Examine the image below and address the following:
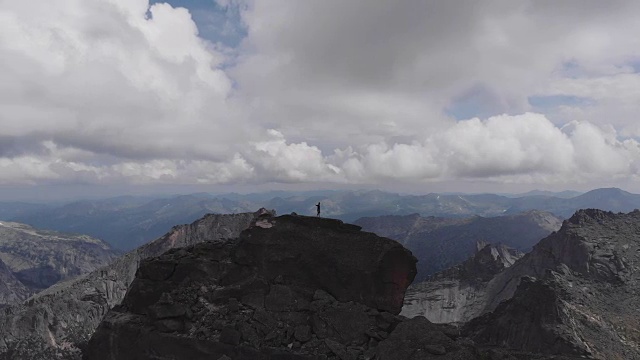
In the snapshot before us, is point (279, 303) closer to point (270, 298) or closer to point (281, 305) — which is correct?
point (281, 305)

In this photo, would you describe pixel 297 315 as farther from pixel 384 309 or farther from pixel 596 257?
pixel 596 257

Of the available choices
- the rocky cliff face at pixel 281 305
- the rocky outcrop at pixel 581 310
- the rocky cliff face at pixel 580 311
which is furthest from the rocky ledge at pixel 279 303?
the rocky outcrop at pixel 581 310

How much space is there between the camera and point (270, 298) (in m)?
33.5

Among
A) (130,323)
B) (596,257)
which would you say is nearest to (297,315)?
(130,323)

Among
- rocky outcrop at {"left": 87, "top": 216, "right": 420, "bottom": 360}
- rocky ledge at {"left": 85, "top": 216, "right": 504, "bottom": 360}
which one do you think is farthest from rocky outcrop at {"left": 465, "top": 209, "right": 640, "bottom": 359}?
rocky outcrop at {"left": 87, "top": 216, "right": 420, "bottom": 360}

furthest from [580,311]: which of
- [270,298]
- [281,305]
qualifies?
[270,298]

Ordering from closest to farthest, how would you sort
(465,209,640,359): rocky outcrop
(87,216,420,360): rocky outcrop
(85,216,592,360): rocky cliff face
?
1. (85,216,592,360): rocky cliff face
2. (87,216,420,360): rocky outcrop
3. (465,209,640,359): rocky outcrop

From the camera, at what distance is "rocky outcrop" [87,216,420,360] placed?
30422mm

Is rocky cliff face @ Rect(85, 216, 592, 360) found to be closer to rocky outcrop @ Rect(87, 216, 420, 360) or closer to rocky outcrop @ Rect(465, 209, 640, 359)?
rocky outcrop @ Rect(87, 216, 420, 360)

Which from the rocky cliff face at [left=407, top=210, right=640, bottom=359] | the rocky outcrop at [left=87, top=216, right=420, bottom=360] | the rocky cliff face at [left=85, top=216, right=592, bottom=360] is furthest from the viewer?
the rocky cliff face at [left=407, top=210, right=640, bottom=359]

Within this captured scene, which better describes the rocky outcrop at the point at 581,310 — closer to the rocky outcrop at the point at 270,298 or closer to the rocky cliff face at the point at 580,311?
the rocky cliff face at the point at 580,311

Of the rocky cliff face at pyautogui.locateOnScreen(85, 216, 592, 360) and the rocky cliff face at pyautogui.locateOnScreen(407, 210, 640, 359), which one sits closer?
the rocky cliff face at pyautogui.locateOnScreen(85, 216, 592, 360)

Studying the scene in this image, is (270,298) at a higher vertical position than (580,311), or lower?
higher

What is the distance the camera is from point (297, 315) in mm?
32125
